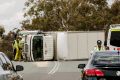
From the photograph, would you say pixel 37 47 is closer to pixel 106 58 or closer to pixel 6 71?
pixel 106 58

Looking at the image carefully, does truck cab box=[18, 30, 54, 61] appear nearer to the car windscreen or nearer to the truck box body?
the truck box body

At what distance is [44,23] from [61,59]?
1066 inches

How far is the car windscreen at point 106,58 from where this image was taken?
14.1 metres

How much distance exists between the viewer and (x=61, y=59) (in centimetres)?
4203

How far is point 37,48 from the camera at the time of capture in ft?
135

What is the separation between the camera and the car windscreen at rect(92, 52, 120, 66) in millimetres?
14108

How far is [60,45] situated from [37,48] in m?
2.27

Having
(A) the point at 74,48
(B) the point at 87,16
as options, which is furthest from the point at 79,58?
(B) the point at 87,16

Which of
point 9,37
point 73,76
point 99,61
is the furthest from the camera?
point 9,37

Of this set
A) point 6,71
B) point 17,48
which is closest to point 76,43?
point 17,48

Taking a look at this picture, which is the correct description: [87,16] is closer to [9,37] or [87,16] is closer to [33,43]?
[9,37]

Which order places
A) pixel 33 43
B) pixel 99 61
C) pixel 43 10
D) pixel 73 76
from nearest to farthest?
pixel 99 61, pixel 73 76, pixel 33 43, pixel 43 10

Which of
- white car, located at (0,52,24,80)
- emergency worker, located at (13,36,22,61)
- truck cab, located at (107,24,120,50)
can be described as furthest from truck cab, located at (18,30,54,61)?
white car, located at (0,52,24,80)

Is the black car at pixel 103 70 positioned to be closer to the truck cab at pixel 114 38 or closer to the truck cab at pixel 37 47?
the truck cab at pixel 114 38
